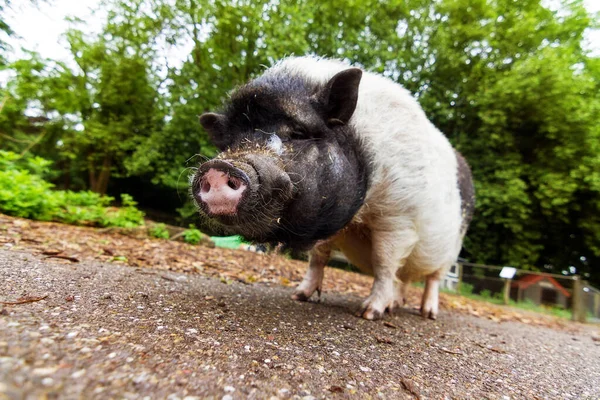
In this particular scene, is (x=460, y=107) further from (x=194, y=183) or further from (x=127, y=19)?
(x=194, y=183)

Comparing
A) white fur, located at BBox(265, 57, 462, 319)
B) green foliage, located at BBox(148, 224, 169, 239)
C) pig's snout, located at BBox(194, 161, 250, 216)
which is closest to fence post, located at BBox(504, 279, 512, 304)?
white fur, located at BBox(265, 57, 462, 319)

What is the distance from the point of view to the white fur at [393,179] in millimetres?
3154

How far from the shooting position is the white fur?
3154 millimetres

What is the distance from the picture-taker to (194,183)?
2.19m

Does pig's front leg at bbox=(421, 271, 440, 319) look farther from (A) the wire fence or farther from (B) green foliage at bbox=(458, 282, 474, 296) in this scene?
(B) green foliage at bbox=(458, 282, 474, 296)

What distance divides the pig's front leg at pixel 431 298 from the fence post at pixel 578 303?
669 cm

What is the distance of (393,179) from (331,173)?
821 mm

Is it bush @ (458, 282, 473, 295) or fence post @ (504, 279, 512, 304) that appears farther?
bush @ (458, 282, 473, 295)

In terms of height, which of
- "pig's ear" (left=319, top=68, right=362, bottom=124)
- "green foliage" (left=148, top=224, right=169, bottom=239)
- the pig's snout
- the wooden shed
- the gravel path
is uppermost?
"pig's ear" (left=319, top=68, right=362, bottom=124)

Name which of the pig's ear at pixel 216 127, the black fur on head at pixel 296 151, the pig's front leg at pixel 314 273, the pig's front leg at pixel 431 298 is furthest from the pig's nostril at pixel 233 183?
the pig's front leg at pixel 431 298

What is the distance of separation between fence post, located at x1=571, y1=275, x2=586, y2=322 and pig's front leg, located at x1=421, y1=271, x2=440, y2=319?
6687 millimetres

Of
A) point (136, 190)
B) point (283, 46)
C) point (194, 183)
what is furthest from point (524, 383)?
point (136, 190)

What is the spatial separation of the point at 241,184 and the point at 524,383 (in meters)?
2.00

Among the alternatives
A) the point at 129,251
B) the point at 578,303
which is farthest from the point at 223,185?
the point at 578,303
